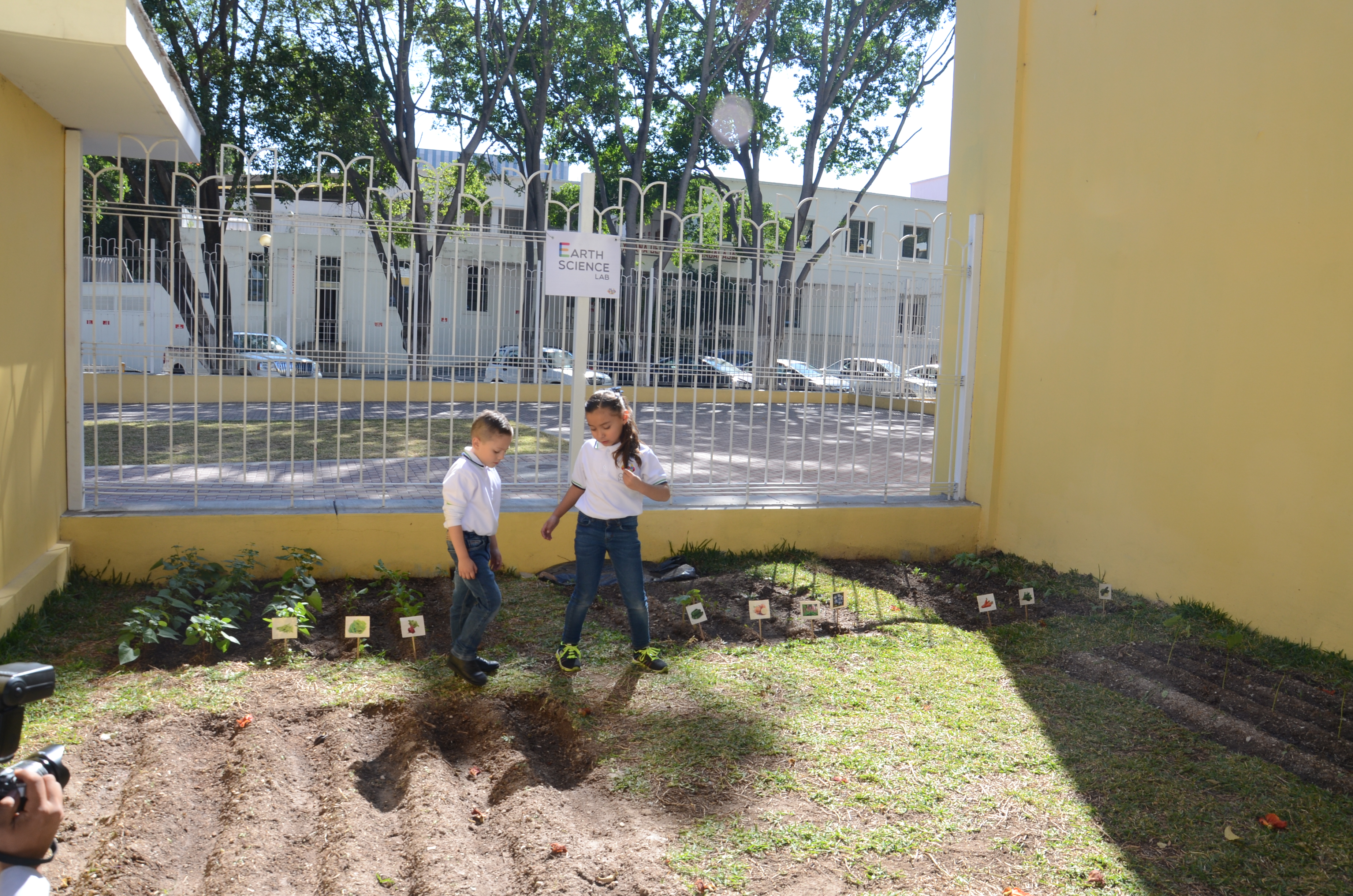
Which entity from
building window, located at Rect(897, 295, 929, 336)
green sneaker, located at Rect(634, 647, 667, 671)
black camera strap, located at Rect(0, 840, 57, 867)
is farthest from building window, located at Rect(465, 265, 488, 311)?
black camera strap, located at Rect(0, 840, 57, 867)

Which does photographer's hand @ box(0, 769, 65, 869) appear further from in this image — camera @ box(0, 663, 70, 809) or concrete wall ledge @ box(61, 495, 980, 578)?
concrete wall ledge @ box(61, 495, 980, 578)

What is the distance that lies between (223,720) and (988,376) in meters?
5.68

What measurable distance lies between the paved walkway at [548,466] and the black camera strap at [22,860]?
2590 mm

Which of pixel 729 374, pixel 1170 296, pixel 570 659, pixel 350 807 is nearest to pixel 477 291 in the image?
pixel 729 374

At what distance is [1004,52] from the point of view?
7.12 meters

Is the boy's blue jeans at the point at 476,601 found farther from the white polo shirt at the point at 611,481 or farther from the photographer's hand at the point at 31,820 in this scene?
the photographer's hand at the point at 31,820

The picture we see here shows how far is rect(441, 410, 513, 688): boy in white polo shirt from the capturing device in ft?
13.3

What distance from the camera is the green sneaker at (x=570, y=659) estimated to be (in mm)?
4477

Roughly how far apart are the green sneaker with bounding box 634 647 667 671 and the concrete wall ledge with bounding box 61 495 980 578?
5.84 ft

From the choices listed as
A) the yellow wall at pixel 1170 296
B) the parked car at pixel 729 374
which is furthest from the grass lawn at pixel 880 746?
the parked car at pixel 729 374

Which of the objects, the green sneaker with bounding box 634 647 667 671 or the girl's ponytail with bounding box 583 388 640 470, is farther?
the green sneaker with bounding box 634 647 667 671

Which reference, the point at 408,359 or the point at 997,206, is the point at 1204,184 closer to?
the point at 997,206

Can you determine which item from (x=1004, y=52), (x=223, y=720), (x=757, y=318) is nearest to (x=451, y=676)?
(x=223, y=720)

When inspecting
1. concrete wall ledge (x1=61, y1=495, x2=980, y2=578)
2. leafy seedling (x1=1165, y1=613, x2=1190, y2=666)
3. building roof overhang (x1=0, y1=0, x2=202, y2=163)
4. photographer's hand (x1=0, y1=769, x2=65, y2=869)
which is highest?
building roof overhang (x1=0, y1=0, x2=202, y2=163)
